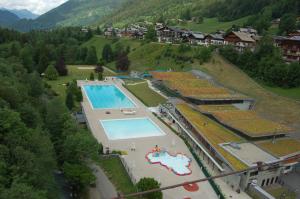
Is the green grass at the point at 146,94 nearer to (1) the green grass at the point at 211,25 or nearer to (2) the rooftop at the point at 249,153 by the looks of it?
(2) the rooftop at the point at 249,153

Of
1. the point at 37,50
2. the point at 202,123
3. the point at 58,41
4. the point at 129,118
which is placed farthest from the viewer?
the point at 58,41

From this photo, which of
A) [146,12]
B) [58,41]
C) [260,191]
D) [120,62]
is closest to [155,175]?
[260,191]

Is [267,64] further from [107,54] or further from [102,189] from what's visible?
[107,54]

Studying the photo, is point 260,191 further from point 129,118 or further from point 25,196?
point 129,118

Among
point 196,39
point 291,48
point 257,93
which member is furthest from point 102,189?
point 196,39

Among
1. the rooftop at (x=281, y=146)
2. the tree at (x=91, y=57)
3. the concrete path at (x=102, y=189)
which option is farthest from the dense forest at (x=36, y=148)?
the tree at (x=91, y=57)

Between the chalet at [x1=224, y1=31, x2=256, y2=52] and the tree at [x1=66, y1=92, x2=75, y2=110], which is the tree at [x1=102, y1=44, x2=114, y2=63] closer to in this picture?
the chalet at [x1=224, y1=31, x2=256, y2=52]

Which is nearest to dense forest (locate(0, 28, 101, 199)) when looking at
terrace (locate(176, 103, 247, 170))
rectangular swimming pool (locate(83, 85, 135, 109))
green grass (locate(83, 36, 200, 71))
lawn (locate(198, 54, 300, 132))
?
terrace (locate(176, 103, 247, 170))
